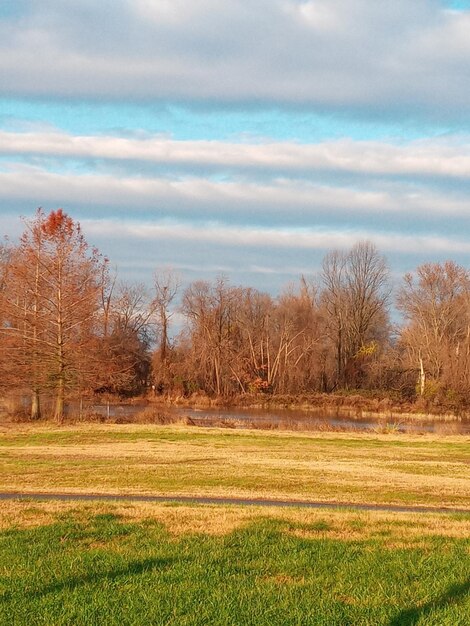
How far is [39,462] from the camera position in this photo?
19.7 meters

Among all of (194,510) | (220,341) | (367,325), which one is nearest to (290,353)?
(220,341)

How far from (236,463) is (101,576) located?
1406 cm

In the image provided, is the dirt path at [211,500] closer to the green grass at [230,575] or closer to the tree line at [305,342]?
the green grass at [230,575]

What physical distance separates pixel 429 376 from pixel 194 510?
195 feet

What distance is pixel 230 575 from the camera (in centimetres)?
659

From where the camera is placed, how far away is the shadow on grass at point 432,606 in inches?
216

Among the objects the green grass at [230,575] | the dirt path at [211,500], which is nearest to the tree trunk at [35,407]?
the dirt path at [211,500]

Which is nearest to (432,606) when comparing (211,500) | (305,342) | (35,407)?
(211,500)

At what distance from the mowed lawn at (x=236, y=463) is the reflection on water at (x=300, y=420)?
15.1 feet

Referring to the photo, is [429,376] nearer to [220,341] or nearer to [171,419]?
[220,341]

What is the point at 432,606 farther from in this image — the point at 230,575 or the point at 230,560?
the point at 230,560

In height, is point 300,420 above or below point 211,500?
below

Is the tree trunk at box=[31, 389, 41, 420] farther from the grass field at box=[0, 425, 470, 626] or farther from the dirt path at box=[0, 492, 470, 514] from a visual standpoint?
the dirt path at box=[0, 492, 470, 514]

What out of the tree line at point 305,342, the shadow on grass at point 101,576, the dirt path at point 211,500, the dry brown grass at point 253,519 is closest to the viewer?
the shadow on grass at point 101,576
